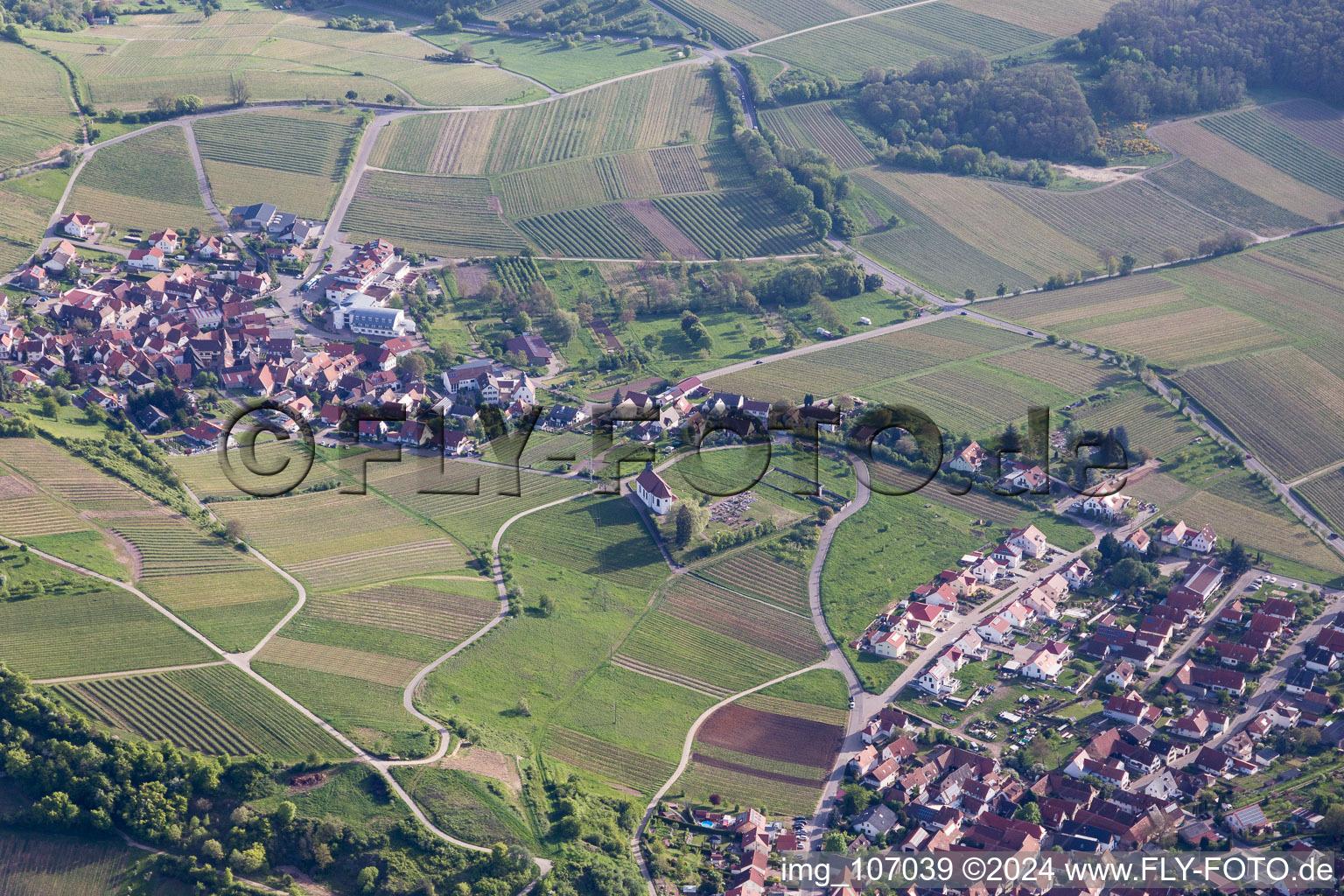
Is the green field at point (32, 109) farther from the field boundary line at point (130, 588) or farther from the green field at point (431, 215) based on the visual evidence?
the field boundary line at point (130, 588)

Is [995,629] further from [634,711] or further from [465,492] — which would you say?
[465,492]

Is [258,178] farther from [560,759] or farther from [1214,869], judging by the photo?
[1214,869]

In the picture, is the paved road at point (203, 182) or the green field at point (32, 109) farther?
the green field at point (32, 109)

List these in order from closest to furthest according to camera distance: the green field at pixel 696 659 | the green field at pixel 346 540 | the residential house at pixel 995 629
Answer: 1. the green field at pixel 696 659
2. the residential house at pixel 995 629
3. the green field at pixel 346 540

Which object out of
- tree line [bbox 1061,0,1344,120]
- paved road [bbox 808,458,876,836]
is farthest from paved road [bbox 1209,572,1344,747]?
tree line [bbox 1061,0,1344,120]

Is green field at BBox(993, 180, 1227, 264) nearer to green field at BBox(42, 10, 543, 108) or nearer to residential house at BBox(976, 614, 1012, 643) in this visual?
green field at BBox(42, 10, 543, 108)

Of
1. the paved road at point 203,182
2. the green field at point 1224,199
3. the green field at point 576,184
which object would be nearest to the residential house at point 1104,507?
the green field at point 1224,199

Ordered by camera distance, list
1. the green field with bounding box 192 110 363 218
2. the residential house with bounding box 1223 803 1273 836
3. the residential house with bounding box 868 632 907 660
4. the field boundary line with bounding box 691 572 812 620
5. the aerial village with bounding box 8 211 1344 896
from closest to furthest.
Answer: the residential house with bounding box 1223 803 1273 836
the aerial village with bounding box 8 211 1344 896
the residential house with bounding box 868 632 907 660
the field boundary line with bounding box 691 572 812 620
the green field with bounding box 192 110 363 218
